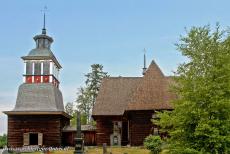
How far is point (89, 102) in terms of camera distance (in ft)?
290

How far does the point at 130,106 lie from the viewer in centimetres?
4541

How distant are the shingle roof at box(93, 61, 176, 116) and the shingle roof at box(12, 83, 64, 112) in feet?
18.0

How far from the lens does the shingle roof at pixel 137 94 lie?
4528cm

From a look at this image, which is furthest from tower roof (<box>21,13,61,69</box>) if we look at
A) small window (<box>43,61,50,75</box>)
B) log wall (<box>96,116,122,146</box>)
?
log wall (<box>96,116,122,146</box>)

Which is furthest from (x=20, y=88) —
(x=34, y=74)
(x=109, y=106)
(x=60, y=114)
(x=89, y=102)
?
(x=89, y=102)

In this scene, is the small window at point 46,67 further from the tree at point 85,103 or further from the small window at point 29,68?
the tree at point 85,103

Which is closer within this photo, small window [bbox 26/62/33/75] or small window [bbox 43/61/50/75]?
small window [bbox 26/62/33/75]

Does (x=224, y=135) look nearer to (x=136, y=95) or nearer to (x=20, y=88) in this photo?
(x=136, y=95)

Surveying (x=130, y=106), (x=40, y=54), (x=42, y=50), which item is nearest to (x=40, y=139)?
(x=40, y=54)

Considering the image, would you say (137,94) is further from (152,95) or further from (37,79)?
(37,79)

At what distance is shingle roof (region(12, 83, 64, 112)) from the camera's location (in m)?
53.3

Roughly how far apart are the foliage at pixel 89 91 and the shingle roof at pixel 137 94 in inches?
Answer: 1225

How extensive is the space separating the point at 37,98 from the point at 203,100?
34.4 metres

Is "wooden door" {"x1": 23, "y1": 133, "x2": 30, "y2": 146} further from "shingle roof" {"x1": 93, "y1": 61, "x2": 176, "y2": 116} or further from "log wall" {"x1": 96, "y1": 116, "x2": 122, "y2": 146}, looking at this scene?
"shingle roof" {"x1": 93, "y1": 61, "x2": 176, "y2": 116}
